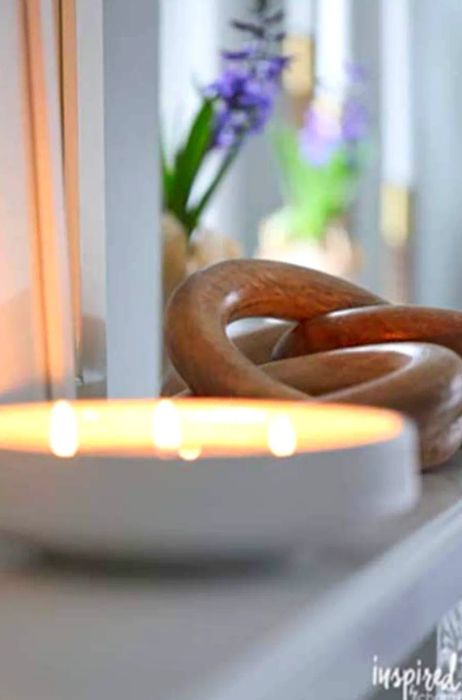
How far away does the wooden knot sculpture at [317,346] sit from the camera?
1.49ft

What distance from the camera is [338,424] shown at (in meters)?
0.41

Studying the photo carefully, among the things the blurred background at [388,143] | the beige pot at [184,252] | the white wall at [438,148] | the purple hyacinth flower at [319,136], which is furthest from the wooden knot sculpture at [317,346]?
the white wall at [438,148]

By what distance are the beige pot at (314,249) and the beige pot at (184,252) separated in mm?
736

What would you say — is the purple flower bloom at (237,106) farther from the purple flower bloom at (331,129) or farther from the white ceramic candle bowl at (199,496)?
the white ceramic candle bowl at (199,496)

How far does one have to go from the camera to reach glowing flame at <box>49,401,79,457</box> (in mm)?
392

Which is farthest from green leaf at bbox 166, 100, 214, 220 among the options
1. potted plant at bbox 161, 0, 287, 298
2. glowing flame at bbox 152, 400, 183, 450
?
glowing flame at bbox 152, 400, 183, 450

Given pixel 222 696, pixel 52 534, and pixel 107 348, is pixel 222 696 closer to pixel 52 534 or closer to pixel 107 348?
pixel 52 534

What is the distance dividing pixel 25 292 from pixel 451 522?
0.77ft

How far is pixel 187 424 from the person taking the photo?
44 centimetres

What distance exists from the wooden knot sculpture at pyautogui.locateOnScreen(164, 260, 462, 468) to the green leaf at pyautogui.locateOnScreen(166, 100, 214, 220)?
49cm

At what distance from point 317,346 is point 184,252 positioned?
37 cm

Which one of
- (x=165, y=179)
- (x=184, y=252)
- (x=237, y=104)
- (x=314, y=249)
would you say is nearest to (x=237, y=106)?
(x=237, y=104)

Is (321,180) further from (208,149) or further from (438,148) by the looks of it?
(208,149)

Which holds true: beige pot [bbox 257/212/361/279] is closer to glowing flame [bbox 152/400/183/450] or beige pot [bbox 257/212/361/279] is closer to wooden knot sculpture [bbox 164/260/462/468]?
wooden knot sculpture [bbox 164/260/462/468]
